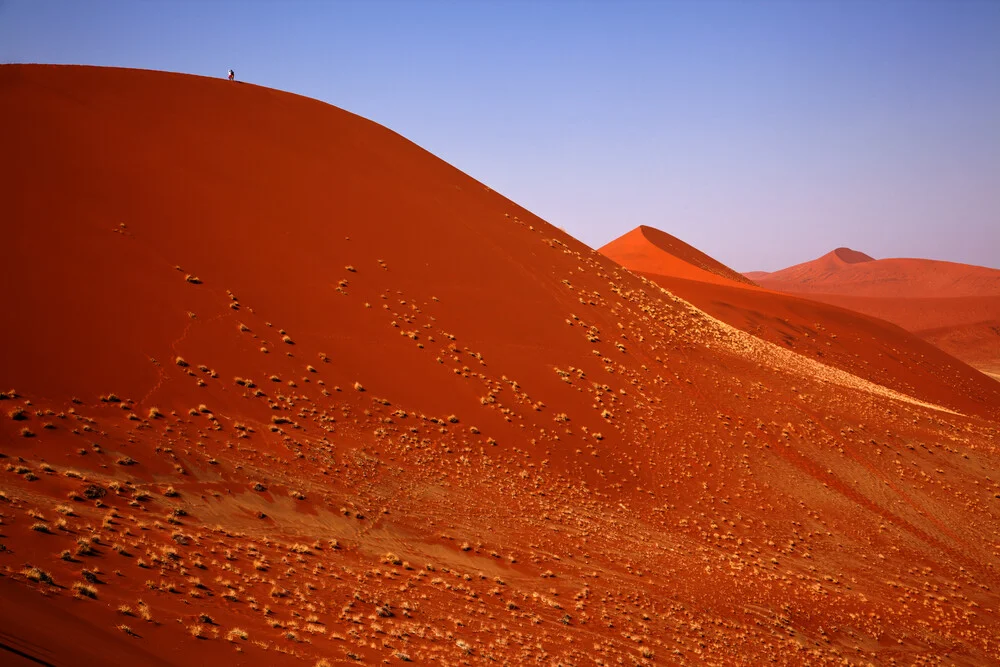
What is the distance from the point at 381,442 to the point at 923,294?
121462 mm

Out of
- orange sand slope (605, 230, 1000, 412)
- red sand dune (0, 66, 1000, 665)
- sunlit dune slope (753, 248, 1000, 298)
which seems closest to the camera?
red sand dune (0, 66, 1000, 665)

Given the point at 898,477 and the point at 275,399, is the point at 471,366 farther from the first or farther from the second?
the point at 898,477

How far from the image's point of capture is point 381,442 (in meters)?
16.7

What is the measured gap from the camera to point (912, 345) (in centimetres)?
4453

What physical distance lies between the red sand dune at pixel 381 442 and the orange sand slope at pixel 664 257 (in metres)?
27.5

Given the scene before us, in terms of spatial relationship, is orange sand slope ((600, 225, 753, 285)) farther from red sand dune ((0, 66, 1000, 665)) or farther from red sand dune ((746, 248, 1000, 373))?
red sand dune ((746, 248, 1000, 373))

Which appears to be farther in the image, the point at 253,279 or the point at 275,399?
the point at 253,279

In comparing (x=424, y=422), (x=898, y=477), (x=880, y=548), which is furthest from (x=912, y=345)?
(x=424, y=422)

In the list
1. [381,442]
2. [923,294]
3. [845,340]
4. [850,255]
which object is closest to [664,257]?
[845,340]

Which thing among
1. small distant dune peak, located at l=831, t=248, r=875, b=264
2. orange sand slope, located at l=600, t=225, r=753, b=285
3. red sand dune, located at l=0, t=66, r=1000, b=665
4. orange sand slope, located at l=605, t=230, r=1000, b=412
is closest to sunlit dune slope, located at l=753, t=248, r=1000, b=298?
small distant dune peak, located at l=831, t=248, r=875, b=264

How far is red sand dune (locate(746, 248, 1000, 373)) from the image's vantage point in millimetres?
76944

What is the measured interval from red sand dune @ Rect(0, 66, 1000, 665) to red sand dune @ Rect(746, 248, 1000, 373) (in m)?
56.5

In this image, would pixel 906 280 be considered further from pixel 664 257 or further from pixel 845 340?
pixel 845 340

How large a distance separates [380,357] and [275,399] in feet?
13.1
